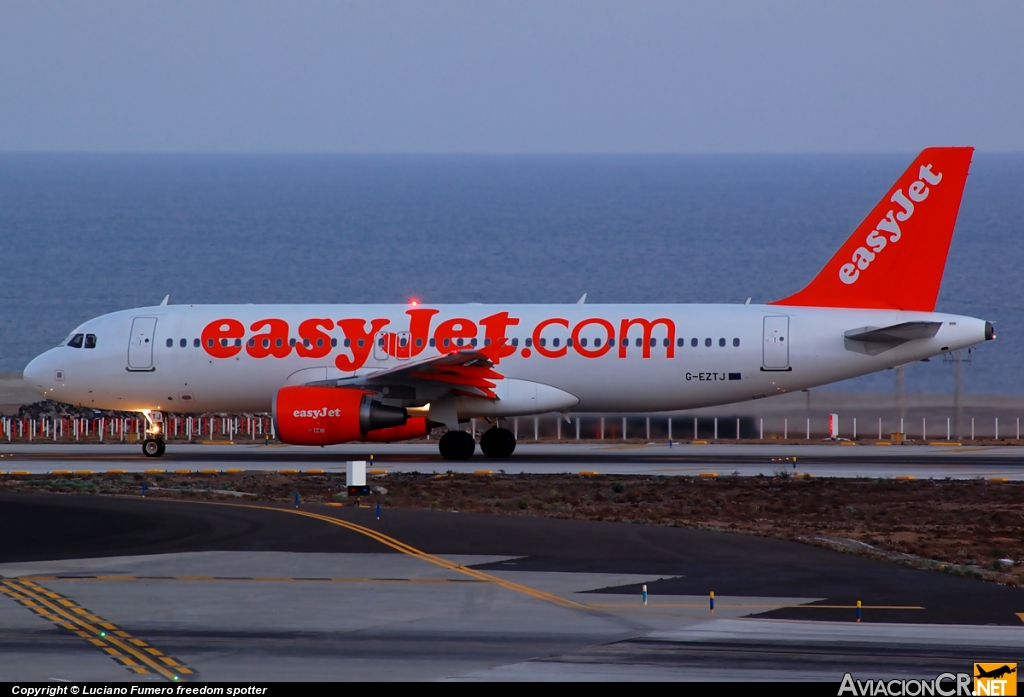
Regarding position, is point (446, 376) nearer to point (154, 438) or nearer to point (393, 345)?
point (393, 345)

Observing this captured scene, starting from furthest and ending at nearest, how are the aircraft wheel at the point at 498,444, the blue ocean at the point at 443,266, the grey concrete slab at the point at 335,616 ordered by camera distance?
the blue ocean at the point at 443,266 → the aircraft wheel at the point at 498,444 → the grey concrete slab at the point at 335,616

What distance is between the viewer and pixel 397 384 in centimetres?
3425

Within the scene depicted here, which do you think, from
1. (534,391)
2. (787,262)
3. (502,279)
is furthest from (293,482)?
(787,262)

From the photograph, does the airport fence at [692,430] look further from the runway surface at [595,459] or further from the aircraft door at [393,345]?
the aircraft door at [393,345]

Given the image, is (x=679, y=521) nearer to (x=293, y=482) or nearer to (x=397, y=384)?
(x=293, y=482)

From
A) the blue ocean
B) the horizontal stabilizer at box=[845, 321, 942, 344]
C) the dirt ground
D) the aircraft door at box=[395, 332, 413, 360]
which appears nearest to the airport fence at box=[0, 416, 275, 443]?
the aircraft door at box=[395, 332, 413, 360]

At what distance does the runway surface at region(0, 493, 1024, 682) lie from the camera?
40.8 ft

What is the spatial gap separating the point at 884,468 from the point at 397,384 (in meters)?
11.6

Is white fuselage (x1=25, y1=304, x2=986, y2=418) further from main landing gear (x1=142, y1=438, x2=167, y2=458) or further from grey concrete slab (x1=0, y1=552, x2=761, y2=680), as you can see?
grey concrete slab (x1=0, y1=552, x2=761, y2=680)

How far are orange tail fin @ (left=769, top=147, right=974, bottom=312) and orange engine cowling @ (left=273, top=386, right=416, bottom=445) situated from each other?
1036 cm

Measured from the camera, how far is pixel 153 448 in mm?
37531

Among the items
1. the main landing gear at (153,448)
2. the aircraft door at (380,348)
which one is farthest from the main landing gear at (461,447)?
the main landing gear at (153,448)

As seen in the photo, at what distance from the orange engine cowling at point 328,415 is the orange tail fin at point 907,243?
1036 centimetres

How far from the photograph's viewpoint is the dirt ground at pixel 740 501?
20.4 meters
